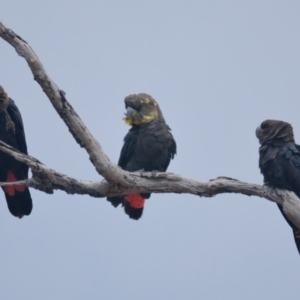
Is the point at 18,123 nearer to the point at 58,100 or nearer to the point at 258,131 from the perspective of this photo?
the point at 58,100

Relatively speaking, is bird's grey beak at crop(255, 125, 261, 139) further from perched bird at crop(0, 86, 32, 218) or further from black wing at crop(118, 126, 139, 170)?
perched bird at crop(0, 86, 32, 218)

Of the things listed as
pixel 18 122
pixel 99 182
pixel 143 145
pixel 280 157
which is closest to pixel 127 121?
pixel 143 145

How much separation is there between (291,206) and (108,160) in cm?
176

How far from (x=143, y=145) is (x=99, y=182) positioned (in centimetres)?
143

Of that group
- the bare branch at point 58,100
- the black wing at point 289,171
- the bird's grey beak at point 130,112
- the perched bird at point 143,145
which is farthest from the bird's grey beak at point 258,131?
the bare branch at point 58,100

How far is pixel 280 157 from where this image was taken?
278 inches

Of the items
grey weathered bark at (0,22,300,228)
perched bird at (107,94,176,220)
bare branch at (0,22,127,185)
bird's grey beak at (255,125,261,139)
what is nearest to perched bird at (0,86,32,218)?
perched bird at (107,94,176,220)

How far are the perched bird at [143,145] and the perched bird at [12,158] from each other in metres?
1.16

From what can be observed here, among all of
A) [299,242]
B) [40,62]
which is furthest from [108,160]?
[299,242]

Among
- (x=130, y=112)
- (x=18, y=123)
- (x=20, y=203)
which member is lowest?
(x=20, y=203)

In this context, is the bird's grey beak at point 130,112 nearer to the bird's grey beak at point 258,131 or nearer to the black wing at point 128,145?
the black wing at point 128,145

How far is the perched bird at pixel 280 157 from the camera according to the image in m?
6.91

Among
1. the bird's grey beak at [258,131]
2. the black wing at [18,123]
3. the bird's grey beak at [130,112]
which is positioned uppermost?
the bird's grey beak at [130,112]

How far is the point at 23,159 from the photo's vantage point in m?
6.36
